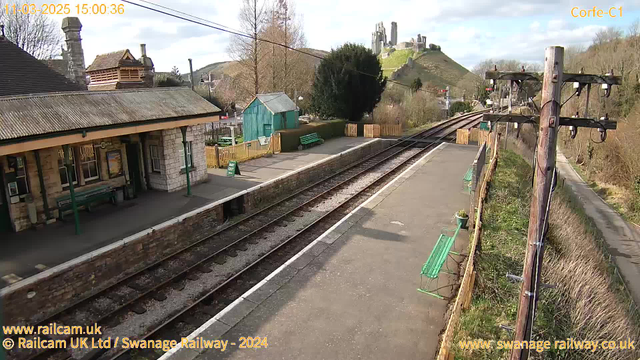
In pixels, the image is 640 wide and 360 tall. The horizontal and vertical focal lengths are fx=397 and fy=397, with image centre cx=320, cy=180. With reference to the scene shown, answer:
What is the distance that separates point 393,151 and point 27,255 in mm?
20265

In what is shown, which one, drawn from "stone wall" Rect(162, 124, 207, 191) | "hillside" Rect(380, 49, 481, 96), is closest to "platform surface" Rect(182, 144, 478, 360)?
"stone wall" Rect(162, 124, 207, 191)

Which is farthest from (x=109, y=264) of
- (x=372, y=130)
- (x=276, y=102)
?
(x=372, y=130)

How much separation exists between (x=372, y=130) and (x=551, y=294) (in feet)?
74.5

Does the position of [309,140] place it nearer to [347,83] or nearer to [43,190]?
[347,83]

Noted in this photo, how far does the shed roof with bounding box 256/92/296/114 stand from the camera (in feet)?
79.7

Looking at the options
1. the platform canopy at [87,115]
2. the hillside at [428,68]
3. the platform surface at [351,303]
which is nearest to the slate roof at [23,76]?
the platform canopy at [87,115]

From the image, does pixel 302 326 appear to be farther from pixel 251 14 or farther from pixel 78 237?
pixel 251 14

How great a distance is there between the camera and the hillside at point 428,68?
96.9 m

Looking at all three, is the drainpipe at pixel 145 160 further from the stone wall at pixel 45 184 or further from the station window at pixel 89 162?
the stone wall at pixel 45 184

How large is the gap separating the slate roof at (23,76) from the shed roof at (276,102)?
11.4 meters

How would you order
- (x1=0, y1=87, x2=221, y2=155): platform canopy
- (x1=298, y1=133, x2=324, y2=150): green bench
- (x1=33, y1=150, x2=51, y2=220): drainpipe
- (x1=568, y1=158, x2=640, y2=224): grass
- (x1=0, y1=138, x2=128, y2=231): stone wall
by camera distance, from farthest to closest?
(x1=298, y1=133, x2=324, y2=150): green bench < (x1=568, y1=158, x2=640, y2=224): grass < (x1=33, y1=150, x2=51, y2=220): drainpipe < (x1=0, y1=138, x2=128, y2=231): stone wall < (x1=0, y1=87, x2=221, y2=155): platform canopy

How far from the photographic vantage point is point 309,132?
25734 millimetres

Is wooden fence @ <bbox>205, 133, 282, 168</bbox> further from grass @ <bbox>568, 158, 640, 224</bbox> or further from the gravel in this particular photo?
grass @ <bbox>568, 158, 640, 224</bbox>

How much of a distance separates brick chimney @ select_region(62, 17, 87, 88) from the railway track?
36.8 ft
